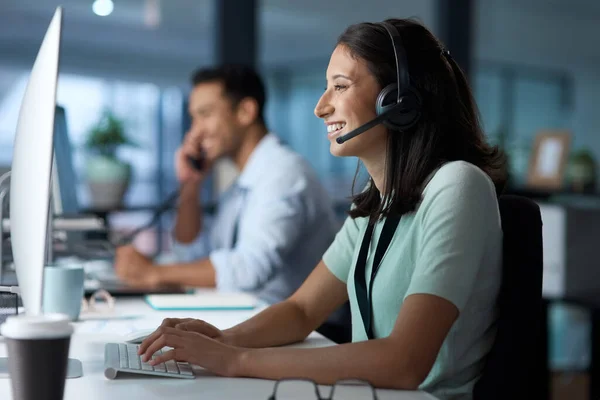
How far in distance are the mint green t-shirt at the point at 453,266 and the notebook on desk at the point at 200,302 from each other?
0.50 meters

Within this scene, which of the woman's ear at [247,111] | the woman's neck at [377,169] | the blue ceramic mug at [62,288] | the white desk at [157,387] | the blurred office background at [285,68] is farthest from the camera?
the blurred office background at [285,68]

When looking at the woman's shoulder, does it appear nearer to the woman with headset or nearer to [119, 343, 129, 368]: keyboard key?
the woman with headset

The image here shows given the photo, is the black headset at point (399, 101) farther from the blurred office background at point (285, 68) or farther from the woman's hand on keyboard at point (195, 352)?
the blurred office background at point (285, 68)

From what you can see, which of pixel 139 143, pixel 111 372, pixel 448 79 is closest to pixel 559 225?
pixel 139 143

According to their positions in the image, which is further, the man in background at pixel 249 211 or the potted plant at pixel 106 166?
the potted plant at pixel 106 166

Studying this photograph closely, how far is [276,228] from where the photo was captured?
2414 millimetres

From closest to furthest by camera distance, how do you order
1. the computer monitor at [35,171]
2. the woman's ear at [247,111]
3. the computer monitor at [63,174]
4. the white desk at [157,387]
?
the computer monitor at [35,171]
the white desk at [157,387]
the computer monitor at [63,174]
the woman's ear at [247,111]

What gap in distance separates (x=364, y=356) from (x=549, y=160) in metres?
3.19

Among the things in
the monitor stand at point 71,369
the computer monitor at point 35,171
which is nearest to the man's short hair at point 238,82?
the monitor stand at point 71,369

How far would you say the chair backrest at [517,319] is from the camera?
4.08 feet

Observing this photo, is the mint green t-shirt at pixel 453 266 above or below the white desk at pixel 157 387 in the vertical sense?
above

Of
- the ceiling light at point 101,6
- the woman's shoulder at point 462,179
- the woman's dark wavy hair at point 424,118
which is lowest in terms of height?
the woman's shoulder at point 462,179

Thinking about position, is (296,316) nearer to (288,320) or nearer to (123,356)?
(288,320)

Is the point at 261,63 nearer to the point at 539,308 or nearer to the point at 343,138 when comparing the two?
the point at 343,138
